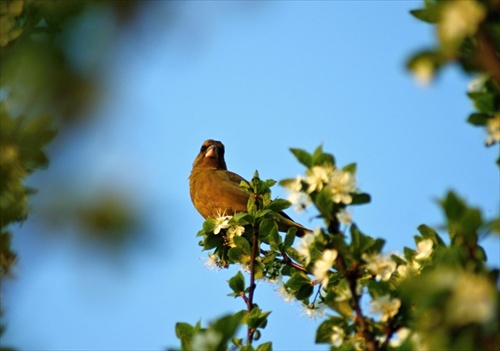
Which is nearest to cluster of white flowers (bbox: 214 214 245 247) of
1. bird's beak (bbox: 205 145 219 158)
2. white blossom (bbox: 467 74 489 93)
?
white blossom (bbox: 467 74 489 93)

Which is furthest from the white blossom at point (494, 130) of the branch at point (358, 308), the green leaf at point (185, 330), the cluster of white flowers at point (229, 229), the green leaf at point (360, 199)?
the cluster of white flowers at point (229, 229)

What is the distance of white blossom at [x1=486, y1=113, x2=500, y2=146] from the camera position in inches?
126

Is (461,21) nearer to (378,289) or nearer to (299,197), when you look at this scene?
(299,197)

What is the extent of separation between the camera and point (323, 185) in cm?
328

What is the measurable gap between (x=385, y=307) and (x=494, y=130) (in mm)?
813

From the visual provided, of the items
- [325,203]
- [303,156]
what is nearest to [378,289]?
[325,203]

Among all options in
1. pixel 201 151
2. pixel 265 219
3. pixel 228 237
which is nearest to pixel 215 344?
pixel 265 219

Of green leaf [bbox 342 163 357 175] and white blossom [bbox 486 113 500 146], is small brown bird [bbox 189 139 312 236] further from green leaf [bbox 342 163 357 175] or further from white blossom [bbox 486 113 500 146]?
white blossom [bbox 486 113 500 146]

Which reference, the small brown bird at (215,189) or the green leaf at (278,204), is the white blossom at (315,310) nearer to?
the green leaf at (278,204)

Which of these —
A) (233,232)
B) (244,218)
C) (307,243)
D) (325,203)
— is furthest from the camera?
(233,232)

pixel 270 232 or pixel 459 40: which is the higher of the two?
pixel 270 232

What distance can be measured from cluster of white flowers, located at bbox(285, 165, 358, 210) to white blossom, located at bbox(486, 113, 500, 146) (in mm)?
551

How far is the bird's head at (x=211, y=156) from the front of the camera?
1002 centimetres

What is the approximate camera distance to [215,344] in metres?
2.89
